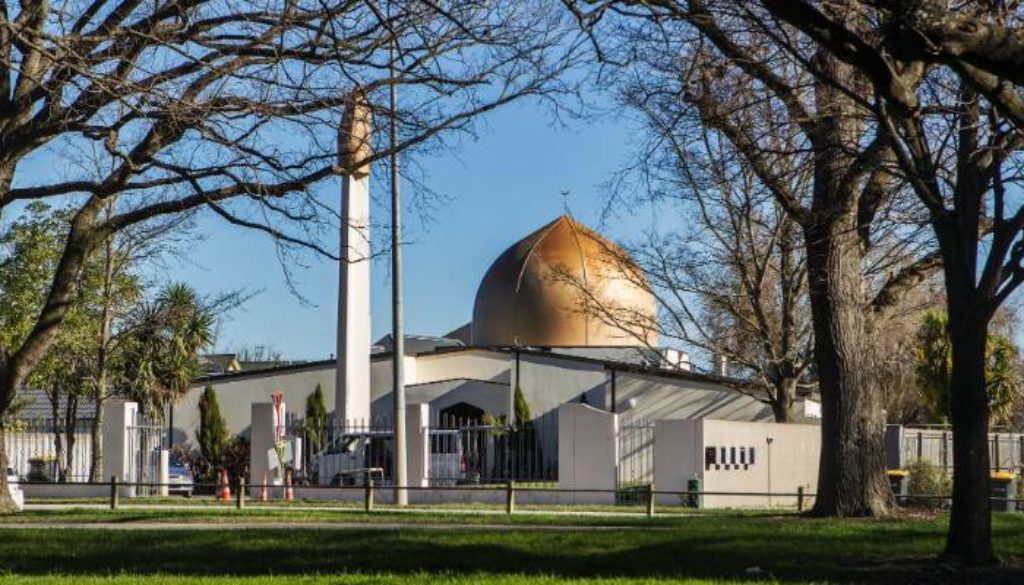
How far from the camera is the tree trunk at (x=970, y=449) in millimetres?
14141

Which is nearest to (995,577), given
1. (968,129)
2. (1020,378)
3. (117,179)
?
(968,129)

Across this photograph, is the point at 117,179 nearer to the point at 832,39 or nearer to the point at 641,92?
the point at 641,92

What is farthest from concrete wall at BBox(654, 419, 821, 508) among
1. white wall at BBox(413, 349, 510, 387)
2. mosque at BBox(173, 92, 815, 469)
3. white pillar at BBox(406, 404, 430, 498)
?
white wall at BBox(413, 349, 510, 387)

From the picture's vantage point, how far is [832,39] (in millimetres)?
11305

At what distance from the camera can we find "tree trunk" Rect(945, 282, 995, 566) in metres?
14.1

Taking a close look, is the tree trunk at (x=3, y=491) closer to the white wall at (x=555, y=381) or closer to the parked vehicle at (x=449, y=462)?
the parked vehicle at (x=449, y=462)

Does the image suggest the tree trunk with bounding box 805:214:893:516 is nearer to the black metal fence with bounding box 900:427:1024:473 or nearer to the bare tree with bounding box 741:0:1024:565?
the bare tree with bounding box 741:0:1024:565

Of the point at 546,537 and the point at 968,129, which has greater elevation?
the point at 968,129

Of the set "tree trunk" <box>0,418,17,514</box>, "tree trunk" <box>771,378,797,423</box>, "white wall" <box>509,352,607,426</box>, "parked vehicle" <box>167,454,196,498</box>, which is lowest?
"parked vehicle" <box>167,454,196,498</box>

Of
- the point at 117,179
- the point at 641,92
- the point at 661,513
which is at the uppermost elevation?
the point at 641,92

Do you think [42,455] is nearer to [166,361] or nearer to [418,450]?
[166,361]

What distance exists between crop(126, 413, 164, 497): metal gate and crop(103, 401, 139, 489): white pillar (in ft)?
0.31

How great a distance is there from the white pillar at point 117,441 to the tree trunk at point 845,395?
1924 cm

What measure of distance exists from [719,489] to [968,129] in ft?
54.2
